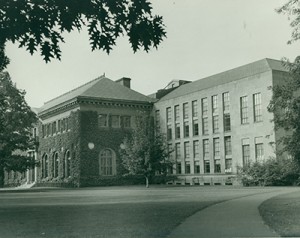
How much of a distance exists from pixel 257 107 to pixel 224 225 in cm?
3259

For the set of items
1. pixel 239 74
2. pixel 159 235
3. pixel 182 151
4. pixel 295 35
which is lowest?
pixel 159 235

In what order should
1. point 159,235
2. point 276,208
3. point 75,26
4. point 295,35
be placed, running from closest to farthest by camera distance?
point 75,26 < point 159,235 < point 276,208 < point 295,35

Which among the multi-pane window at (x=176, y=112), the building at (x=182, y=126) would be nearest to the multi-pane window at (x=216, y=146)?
the building at (x=182, y=126)

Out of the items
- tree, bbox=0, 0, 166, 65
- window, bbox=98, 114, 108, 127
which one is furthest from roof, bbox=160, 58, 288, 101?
tree, bbox=0, 0, 166, 65

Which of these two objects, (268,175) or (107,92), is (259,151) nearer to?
(268,175)

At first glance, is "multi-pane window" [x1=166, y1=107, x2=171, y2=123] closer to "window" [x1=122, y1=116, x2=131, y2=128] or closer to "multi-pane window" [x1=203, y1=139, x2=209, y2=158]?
"window" [x1=122, y1=116, x2=131, y2=128]

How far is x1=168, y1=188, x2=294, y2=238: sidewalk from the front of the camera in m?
9.84

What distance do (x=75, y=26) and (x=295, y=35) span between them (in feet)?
40.0

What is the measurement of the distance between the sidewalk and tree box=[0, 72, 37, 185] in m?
28.9

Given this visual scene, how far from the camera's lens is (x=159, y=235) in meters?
9.98

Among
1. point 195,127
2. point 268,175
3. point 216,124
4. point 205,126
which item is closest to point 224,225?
point 268,175

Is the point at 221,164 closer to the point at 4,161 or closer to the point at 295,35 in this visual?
the point at 4,161

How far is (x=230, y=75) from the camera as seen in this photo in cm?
4784

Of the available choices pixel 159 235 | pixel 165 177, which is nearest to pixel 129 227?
pixel 159 235
